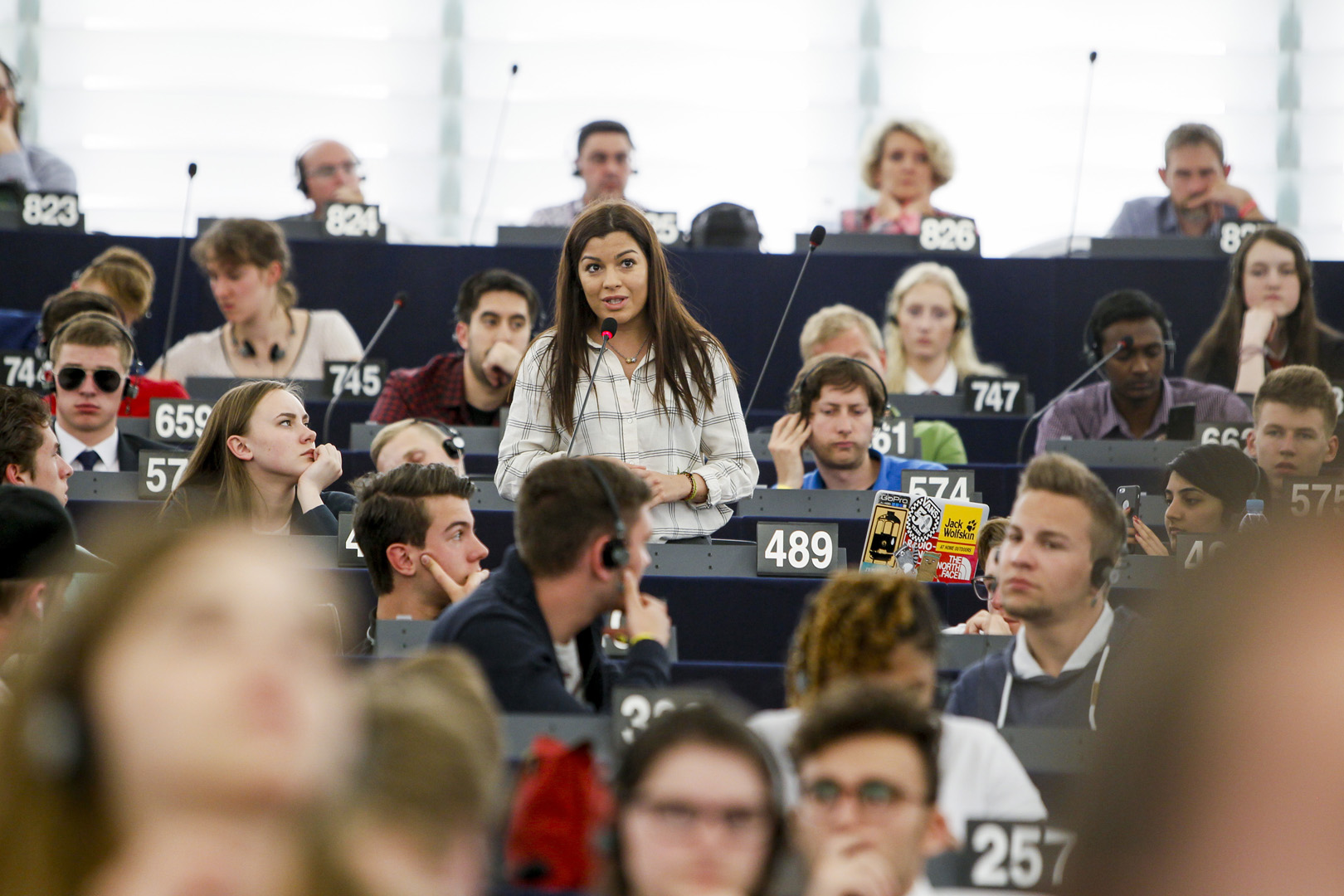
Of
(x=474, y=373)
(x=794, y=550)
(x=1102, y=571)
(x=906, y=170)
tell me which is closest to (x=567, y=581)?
(x=1102, y=571)

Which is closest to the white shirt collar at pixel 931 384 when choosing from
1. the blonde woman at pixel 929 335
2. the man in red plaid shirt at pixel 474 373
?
the blonde woman at pixel 929 335

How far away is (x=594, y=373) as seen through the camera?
142 inches

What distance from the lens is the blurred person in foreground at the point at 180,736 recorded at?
2.36 ft

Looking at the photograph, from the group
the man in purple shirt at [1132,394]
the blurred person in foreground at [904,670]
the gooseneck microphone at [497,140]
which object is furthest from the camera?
the gooseneck microphone at [497,140]

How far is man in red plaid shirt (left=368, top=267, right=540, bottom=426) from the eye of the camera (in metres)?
5.17

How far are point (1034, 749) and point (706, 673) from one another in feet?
2.52

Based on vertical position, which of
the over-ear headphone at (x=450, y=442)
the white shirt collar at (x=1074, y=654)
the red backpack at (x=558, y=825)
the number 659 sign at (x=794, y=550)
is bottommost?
the red backpack at (x=558, y=825)

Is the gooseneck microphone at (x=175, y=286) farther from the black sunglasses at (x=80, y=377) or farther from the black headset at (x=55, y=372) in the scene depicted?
the black sunglasses at (x=80, y=377)

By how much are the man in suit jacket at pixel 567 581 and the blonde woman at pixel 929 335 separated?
321 cm

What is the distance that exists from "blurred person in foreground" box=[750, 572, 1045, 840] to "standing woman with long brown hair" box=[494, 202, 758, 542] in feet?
4.46

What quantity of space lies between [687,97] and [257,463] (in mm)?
6089

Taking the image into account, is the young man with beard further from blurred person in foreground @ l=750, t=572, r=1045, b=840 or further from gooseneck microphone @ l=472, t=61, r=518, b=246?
gooseneck microphone @ l=472, t=61, r=518, b=246

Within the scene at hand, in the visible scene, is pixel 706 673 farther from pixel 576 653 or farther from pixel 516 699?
pixel 516 699

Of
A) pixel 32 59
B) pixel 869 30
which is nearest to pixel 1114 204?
pixel 869 30
